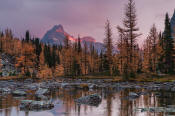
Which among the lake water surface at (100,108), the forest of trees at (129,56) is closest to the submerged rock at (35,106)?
the lake water surface at (100,108)

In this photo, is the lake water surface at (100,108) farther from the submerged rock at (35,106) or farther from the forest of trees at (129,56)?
the forest of trees at (129,56)

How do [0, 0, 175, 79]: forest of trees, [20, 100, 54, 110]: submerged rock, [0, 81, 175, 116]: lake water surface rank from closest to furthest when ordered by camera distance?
1. [0, 81, 175, 116]: lake water surface
2. [20, 100, 54, 110]: submerged rock
3. [0, 0, 175, 79]: forest of trees

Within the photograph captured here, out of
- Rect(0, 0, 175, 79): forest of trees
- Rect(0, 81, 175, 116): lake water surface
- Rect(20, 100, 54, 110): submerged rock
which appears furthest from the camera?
Rect(0, 0, 175, 79): forest of trees

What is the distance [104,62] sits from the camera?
271 feet

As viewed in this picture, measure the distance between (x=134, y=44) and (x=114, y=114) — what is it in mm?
34585

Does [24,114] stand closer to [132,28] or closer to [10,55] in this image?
[132,28]

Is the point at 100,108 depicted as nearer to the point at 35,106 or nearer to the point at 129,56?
the point at 35,106

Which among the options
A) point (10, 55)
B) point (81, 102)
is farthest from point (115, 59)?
point (10, 55)

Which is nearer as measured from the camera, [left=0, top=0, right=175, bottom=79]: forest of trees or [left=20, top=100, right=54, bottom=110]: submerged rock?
[left=20, top=100, right=54, bottom=110]: submerged rock

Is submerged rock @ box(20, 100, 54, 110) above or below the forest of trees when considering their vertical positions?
below

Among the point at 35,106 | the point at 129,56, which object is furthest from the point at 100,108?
the point at 129,56

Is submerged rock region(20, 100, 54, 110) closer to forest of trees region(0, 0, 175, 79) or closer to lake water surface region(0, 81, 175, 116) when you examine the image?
lake water surface region(0, 81, 175, 116)

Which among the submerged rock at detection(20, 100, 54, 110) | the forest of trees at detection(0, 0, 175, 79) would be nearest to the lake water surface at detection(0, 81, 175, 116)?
the submerged rock at detection(20, 100, 54, 110)

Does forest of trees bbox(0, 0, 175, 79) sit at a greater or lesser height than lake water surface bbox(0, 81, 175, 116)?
greater
